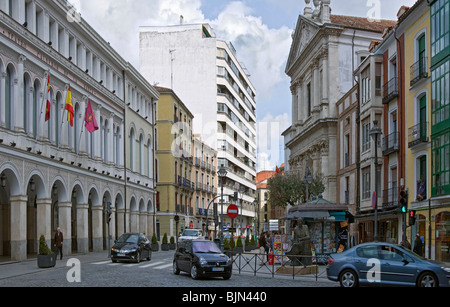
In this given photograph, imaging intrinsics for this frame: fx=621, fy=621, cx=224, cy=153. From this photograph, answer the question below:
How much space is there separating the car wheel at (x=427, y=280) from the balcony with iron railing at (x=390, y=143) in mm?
20271

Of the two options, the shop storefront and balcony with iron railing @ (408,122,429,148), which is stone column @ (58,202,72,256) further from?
balcony with iron railing @ (408,122,429,148)

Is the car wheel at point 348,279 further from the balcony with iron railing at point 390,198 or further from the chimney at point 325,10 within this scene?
the chimney at point 325,10

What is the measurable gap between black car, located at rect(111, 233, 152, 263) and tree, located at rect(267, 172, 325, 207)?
84.0 feet


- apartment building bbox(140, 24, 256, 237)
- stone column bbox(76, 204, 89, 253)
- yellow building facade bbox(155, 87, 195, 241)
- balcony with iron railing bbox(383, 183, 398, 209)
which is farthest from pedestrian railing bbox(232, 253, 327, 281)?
apartment building bbox(140, 24, 256, 237)

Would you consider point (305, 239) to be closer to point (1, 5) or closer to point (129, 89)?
point (1, 5)

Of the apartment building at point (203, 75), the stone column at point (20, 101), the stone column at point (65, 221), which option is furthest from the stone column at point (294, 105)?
the stone column at point (20, 101)

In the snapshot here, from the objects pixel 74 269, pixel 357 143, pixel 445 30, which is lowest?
pixel 74 269

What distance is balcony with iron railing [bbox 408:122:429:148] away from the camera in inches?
1276

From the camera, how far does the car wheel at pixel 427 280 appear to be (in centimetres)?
1723

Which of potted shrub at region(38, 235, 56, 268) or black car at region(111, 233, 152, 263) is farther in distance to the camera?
black car at region(111, 233, 152, 263)
